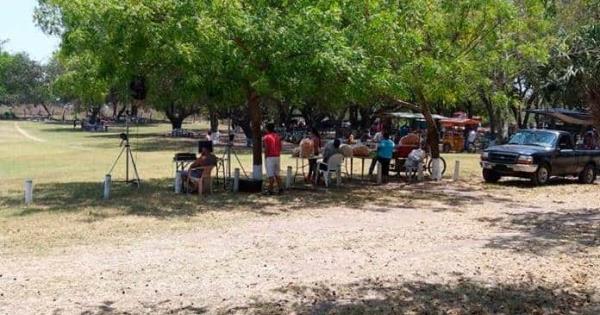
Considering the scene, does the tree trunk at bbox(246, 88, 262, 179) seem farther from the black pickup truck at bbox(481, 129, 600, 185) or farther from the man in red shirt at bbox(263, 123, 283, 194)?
the black pickup truck at bbox(481, 129, 600, 185)

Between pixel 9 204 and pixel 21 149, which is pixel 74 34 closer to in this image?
pixel 9 204

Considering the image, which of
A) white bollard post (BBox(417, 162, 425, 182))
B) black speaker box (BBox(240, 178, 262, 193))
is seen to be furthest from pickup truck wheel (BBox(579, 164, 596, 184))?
black speaker box (BBox(240, 178, 262, 193))

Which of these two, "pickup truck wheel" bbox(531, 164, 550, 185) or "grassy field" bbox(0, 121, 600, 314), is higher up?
"pickup truck wheel" bbox(531, 164, 550, 185)

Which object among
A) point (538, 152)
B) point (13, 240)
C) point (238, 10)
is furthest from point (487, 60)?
point (13, 240)

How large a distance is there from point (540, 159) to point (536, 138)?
1477mm

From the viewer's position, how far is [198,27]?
13172 millimetres

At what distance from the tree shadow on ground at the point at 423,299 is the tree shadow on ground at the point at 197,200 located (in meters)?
5.93

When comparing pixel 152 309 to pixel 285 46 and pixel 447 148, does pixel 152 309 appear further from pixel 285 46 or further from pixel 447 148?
pixel 447 148

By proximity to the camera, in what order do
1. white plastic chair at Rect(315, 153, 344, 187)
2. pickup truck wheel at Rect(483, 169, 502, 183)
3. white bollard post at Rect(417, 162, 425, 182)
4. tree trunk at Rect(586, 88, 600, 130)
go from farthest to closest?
pickup truck wheel at Rect(483, 169, 502, 183) → white bollard post at Rect(417, 162, 425, 182) → white plastic chair at Rect(315, 153, 344, 187) → tree trunk at Rect(586, 88, 600, 130)

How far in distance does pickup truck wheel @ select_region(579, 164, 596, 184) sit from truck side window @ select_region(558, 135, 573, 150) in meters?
0.89

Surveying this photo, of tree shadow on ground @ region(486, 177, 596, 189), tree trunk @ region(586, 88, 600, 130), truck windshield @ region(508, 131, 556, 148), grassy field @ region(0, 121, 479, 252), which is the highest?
tree trunk @ region(586, 88, 600, 130)

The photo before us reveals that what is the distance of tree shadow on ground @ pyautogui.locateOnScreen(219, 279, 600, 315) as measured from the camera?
6336 mm

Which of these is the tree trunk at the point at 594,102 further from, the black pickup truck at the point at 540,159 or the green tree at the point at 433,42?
the black pickup truck at the point at 540,159

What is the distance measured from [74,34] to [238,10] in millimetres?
3430
